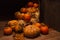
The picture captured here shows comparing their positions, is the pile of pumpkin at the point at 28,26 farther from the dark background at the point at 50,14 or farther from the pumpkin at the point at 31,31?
the dark background at the point at 50,14

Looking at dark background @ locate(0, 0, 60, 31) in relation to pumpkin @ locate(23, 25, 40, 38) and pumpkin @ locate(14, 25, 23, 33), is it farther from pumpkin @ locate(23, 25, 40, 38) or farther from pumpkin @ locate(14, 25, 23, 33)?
pumpkin @ locate(14, 25, 23, 33)

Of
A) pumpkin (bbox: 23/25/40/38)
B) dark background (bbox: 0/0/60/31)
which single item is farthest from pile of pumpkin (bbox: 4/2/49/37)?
dark background (bbox: 0/0/60/31)

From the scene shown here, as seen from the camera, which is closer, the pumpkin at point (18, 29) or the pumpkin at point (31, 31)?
the pumpkin at point (31, 31)

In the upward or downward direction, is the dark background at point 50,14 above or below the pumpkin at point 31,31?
above

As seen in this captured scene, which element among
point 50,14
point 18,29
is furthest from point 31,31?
point 50,14

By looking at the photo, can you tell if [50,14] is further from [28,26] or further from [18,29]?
[18,29]

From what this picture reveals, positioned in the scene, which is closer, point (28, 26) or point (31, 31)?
point (31, 31)

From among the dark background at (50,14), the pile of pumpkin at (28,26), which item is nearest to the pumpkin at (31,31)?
the pile of pumpkin at (28,26)

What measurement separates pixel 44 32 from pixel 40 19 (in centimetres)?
44

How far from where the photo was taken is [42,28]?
215cm

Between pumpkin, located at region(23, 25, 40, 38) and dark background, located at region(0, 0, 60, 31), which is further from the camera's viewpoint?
dark background, located at region(0, 0, 60, 31)

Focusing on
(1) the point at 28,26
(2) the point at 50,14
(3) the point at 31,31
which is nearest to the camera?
(3) the point at 31,31

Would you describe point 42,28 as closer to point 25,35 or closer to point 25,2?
point 25,35

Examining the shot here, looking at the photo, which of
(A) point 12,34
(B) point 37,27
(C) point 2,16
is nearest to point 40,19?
(B) point 37,27
